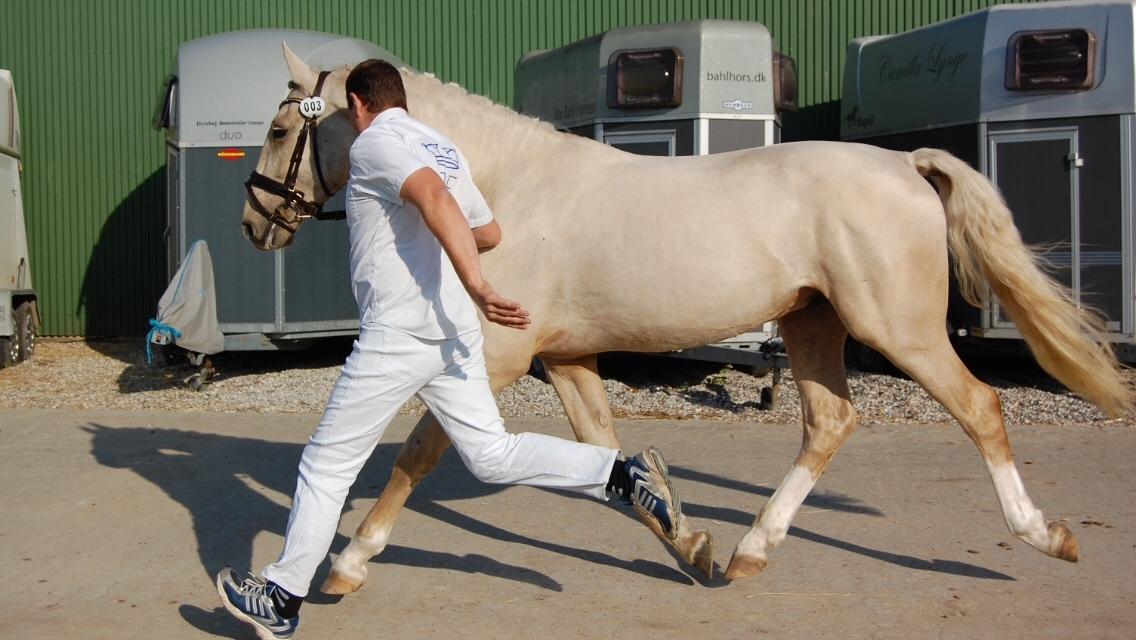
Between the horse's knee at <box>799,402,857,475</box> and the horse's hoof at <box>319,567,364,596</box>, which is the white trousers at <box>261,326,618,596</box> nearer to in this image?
the horse's hoof at <box>319,567,364,596</box>

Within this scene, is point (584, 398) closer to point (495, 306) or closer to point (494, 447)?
point (494, 447)

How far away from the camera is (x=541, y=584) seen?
15.1 ft

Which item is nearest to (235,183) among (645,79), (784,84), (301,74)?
(645,79)

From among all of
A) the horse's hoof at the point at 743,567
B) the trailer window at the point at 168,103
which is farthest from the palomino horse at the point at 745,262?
the trailer window at the point at 168,103

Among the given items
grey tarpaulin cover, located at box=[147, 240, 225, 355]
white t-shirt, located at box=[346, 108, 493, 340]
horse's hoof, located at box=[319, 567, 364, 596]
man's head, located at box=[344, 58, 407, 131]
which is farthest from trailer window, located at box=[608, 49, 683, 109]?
horse's hoof, located at box=[319, 567, 364, 596]

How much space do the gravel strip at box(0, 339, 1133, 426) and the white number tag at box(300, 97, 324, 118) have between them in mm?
4276

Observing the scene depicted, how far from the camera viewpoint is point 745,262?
15.0 ft

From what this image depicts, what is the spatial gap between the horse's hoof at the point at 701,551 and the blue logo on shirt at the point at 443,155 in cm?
169

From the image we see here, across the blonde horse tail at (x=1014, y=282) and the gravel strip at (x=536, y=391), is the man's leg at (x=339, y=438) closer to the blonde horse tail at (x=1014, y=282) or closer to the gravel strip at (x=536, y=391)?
the blonde horse tail at (x=1014, y=282)

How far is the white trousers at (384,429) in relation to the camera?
12.3ft

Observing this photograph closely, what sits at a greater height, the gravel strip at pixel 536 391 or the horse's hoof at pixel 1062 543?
the horse's hoof at pixel 1062 543

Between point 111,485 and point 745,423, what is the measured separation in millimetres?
4194

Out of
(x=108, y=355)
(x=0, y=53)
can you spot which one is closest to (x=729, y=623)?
(x=108, y=355)

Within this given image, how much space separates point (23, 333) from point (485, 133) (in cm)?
866
